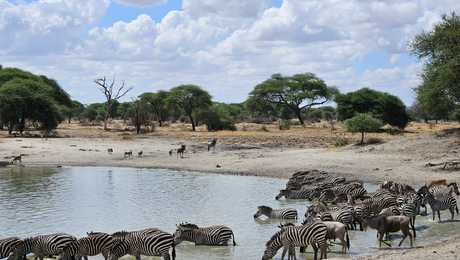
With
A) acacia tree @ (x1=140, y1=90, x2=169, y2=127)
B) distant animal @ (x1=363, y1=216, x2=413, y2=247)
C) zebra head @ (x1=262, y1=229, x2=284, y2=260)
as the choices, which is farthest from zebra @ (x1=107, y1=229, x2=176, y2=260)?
acacia tree @ (x1=140, y1=90, x2=169, y2=127)

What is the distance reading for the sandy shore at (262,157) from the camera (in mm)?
32844

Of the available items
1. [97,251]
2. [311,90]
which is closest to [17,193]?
[97,251]

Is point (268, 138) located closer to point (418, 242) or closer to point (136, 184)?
point (136, 184)

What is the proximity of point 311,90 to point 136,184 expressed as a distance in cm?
5378

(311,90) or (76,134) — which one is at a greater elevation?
(311,90)

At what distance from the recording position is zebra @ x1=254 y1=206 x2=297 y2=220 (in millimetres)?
21219

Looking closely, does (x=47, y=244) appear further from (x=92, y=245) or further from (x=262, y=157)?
(x=262, y=157)

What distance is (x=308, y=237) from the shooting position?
48.2 feet

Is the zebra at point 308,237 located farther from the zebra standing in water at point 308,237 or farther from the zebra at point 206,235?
the zebra at point 206,235

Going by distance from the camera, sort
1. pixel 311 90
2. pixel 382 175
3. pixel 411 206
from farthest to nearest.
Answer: pixel 311 90 < pixel 382 175 < pixel 411 206

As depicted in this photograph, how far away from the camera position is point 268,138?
52938 mm

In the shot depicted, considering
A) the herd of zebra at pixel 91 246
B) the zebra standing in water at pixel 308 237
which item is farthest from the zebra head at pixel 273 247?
the herd of zebra at pixel 91 246

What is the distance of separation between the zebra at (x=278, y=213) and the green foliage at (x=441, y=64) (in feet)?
56.4

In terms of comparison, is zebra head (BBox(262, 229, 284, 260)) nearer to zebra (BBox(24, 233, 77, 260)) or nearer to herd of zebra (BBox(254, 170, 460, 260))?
herd of zebra (BBox(254, 170, 460, 260))
